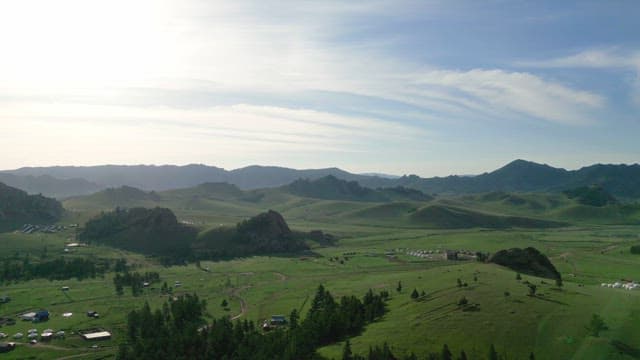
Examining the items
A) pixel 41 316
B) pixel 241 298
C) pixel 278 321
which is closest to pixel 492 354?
pixel 278 321

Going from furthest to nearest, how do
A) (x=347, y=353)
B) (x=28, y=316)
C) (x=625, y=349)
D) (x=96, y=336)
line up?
(x=28, y=316) < (x=96, y=336) < (x=347, y=353) < (x=625, y=349)

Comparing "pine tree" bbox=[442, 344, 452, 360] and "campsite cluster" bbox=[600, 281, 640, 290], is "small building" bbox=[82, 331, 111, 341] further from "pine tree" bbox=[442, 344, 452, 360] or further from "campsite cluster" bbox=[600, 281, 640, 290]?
"campsite cluster" bbox=[600, 281, 640, 290]

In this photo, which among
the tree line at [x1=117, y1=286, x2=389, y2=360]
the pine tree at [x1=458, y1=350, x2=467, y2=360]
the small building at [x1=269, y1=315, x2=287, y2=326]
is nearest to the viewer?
the pine tree at [x1=458, y1=350, x2=467, y2=360]

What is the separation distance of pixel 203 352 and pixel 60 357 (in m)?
31.0

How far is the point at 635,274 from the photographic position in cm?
18112

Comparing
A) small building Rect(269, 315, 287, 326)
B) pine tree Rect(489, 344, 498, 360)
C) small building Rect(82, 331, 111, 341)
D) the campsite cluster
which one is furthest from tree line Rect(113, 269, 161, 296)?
the campsite cluster

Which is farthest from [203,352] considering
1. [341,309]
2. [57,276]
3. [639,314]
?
[57,276]

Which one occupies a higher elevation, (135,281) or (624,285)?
(624,285)

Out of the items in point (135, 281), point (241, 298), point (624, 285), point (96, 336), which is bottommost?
point (96, 336)

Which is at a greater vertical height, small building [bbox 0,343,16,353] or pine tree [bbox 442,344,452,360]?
pine tree [bbox 442,344,452,360]

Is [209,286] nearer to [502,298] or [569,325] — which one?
[502,298]

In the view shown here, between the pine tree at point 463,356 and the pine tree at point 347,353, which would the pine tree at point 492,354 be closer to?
the pine tree at point 463,356

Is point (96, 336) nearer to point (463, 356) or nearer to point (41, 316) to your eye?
point (41, 316)

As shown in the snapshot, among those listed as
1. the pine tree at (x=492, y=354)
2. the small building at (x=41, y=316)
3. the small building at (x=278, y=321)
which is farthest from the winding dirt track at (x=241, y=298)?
the pine tree at (x=492, y=354)
